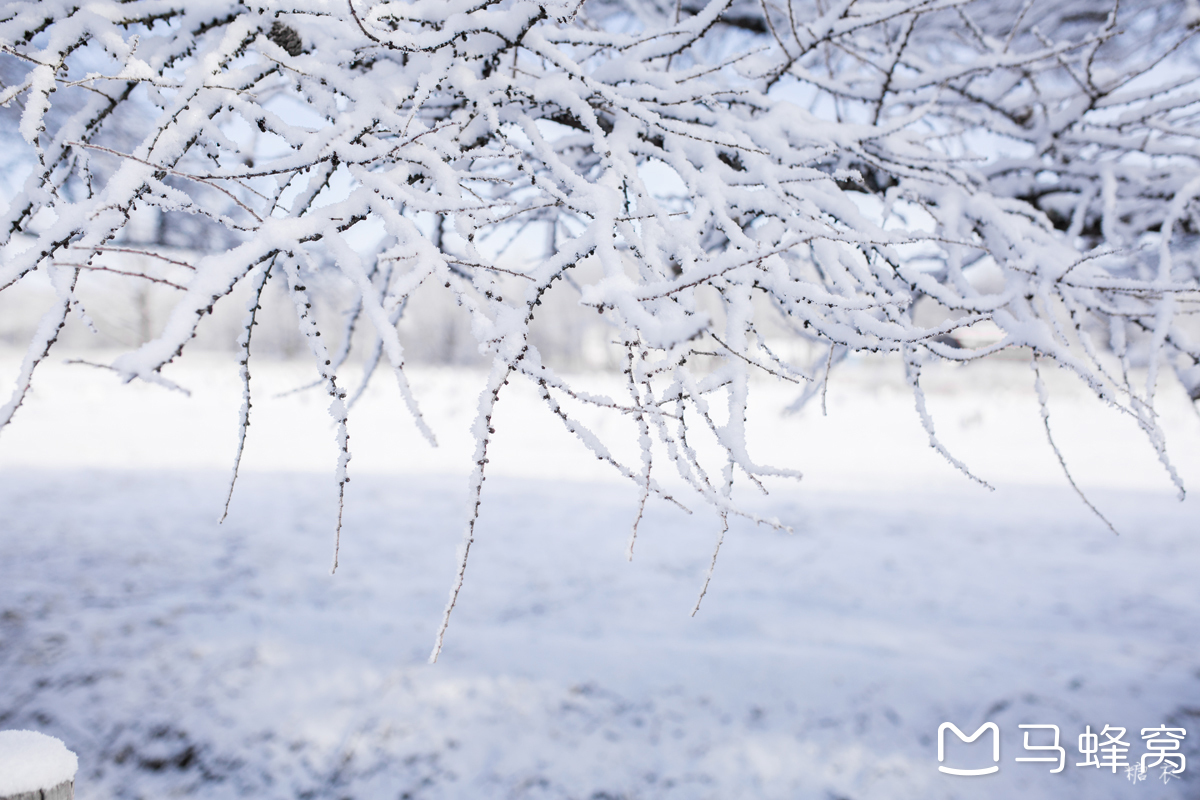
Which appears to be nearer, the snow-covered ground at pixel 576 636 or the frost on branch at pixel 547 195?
the frost on branch at pixel 547 195

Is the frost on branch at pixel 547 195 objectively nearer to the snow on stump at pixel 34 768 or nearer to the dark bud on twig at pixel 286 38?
the dark bud on twig at pixel 286 38

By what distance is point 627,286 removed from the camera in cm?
86

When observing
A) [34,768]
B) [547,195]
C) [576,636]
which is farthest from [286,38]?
→ [576,636]

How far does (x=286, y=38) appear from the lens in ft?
4.24

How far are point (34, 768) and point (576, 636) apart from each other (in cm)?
324

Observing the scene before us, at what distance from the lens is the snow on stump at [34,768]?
1.10 meters

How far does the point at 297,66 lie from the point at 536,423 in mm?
11832

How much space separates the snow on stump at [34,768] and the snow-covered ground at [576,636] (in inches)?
77.4

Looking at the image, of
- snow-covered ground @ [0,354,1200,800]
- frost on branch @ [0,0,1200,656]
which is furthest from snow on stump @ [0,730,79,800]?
snow-covered ground @ [0,354,1200,800]

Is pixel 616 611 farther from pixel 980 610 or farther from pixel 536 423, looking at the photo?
pixel 536 423

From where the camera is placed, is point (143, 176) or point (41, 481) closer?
point (143, 176)

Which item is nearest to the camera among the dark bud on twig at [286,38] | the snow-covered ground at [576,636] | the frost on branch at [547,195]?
the frost on branch at [547,195]

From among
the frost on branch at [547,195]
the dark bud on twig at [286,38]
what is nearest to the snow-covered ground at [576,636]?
the frost on branch at [547,195]

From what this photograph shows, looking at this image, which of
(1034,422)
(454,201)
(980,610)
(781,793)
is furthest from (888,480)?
(454,201)
